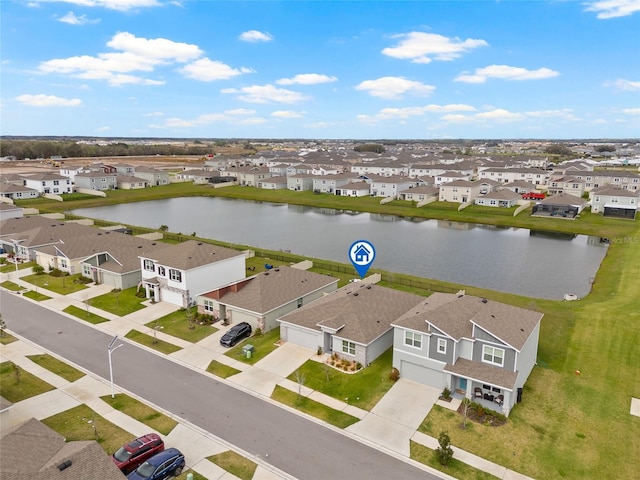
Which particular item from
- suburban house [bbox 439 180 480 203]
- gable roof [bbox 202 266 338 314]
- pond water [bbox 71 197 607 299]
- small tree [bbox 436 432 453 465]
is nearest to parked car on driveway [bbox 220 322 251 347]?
gable roof [bbox 202 266 338 314]

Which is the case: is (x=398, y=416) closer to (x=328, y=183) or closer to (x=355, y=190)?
(x=355, y=190)

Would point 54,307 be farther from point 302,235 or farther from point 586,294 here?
point 586,294

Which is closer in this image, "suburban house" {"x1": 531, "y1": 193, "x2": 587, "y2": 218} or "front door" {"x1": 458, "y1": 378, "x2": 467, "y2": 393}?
"front door" {"x1": 458, "y1": 378, "x2": 467, "y2": 393}

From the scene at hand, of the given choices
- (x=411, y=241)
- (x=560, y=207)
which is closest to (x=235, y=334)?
(x=411, y=241)

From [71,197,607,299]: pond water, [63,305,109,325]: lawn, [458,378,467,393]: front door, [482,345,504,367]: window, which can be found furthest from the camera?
[71,197,607,299]: pond water

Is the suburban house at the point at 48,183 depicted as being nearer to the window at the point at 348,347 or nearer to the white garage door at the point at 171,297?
the white garage door at the point at 171,297

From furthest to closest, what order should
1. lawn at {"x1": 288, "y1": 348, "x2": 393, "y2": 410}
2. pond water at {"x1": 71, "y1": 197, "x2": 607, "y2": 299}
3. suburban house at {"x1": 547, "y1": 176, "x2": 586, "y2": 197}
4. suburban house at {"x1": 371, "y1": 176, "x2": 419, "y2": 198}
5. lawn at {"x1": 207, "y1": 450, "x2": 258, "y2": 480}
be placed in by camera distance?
suburban house at {"x1": 371, "y1": 176, "x2": 419, "y2": 198}, suburban house at {"x1": 547, "y1": 176, "x2": 586, "y2": 197}, pond water at {"x1": 71, "y1": 197, "x2": 607, "y2": 299}, lawn at {"x1": 288, "y1": 348, "x2": 393, "y2": 410}, lawn at {"x1": 207, "y1": 450, "x2": 258, "y2": 480}

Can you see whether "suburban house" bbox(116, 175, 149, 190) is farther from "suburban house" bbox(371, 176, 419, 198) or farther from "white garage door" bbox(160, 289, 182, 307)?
"white garage door" bbox(160, 289, 182, 307)

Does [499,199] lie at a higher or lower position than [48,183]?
lower
